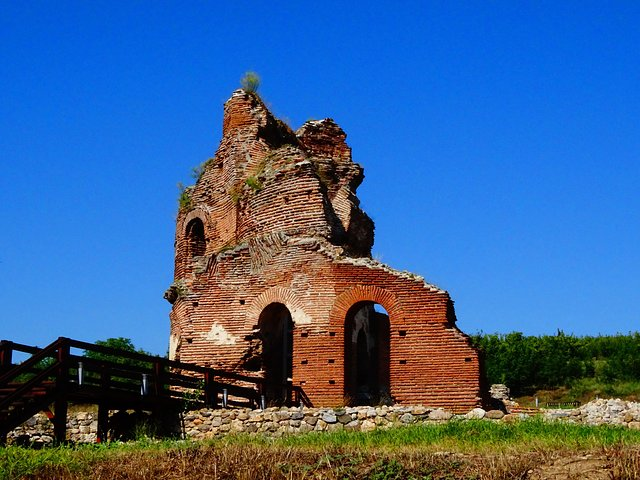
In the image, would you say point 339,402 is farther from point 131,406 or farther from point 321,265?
point 131,406

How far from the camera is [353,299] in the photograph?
1786 cm

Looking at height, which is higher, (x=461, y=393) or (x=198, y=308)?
(x=198, y=308)

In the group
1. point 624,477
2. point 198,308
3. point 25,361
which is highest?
point 198,308

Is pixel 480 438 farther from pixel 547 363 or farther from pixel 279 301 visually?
pixel 547 363

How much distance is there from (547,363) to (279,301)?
23299 millimetres

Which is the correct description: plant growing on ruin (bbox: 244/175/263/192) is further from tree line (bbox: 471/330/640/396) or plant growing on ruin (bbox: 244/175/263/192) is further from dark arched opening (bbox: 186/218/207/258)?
tree line (bbox: 471/330/640/396)

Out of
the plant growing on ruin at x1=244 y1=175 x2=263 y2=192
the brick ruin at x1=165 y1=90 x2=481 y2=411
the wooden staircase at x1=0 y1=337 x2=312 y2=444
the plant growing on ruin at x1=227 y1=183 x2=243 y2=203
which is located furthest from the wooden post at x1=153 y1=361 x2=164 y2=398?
the plant growing on ruin at x1=227 y1=183 x2=243 y2=203

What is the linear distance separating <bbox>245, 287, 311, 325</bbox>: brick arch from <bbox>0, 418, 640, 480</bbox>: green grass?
212 inches

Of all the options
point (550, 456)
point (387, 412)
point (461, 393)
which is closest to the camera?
point (550, 456)

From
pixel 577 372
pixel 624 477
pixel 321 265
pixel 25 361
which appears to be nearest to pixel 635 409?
pixel 321 265

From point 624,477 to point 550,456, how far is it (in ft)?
3.93

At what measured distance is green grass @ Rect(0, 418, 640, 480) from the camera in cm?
1018

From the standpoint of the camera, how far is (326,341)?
1783 cm

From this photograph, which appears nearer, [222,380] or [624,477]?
[624,477]
